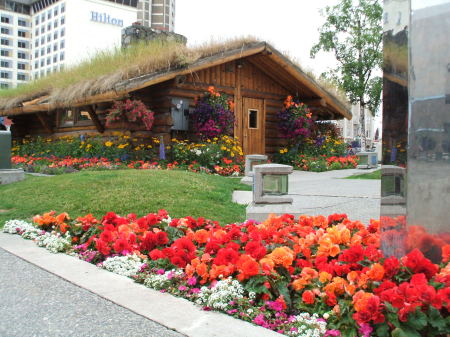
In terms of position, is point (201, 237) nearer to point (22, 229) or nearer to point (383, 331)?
point (383, 331)

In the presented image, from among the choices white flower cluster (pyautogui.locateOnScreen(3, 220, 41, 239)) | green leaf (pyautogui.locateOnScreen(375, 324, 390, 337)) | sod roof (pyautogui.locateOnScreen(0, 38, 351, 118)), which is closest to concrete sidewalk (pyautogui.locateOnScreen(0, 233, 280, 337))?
green leaf (pyautogui.locateOnScreen(375, 324, 390, 337))

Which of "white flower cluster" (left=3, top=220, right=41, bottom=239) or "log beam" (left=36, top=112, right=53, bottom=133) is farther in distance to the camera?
"log beam" (left=36, top=112, right=53, bottom=133)

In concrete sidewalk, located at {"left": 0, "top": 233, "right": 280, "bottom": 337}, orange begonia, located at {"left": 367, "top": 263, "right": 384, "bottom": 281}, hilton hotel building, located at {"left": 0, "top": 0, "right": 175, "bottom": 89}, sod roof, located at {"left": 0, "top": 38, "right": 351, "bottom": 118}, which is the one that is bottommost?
concrete sidewalk, located at {"left": 0, "top": 233, "right": 280, "bottom": 337}

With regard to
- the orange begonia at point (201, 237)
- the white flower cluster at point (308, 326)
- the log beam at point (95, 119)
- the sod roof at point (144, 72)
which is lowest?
the white flower cluster at point (308, 326)

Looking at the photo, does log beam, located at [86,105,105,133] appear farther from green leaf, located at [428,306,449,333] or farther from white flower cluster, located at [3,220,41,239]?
green leaf, located at [428,306,449,333]

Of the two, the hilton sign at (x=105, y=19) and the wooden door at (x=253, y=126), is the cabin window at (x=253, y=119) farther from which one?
the hilton sign at (x=105, y=19)

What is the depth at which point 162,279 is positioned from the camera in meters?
3.34

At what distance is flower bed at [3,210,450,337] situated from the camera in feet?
7.68

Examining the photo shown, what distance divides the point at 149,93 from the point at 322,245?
452 inches

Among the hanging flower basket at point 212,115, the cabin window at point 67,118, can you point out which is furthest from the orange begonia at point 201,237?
the cabin window at point 67,118

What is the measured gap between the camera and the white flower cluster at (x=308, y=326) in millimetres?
2442

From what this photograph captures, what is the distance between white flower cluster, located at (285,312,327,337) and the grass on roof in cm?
1084

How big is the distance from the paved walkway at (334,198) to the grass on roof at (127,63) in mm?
4935

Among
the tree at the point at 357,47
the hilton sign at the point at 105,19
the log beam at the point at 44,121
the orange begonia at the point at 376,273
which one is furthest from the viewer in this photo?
the hilton sign at the point at 105,19
